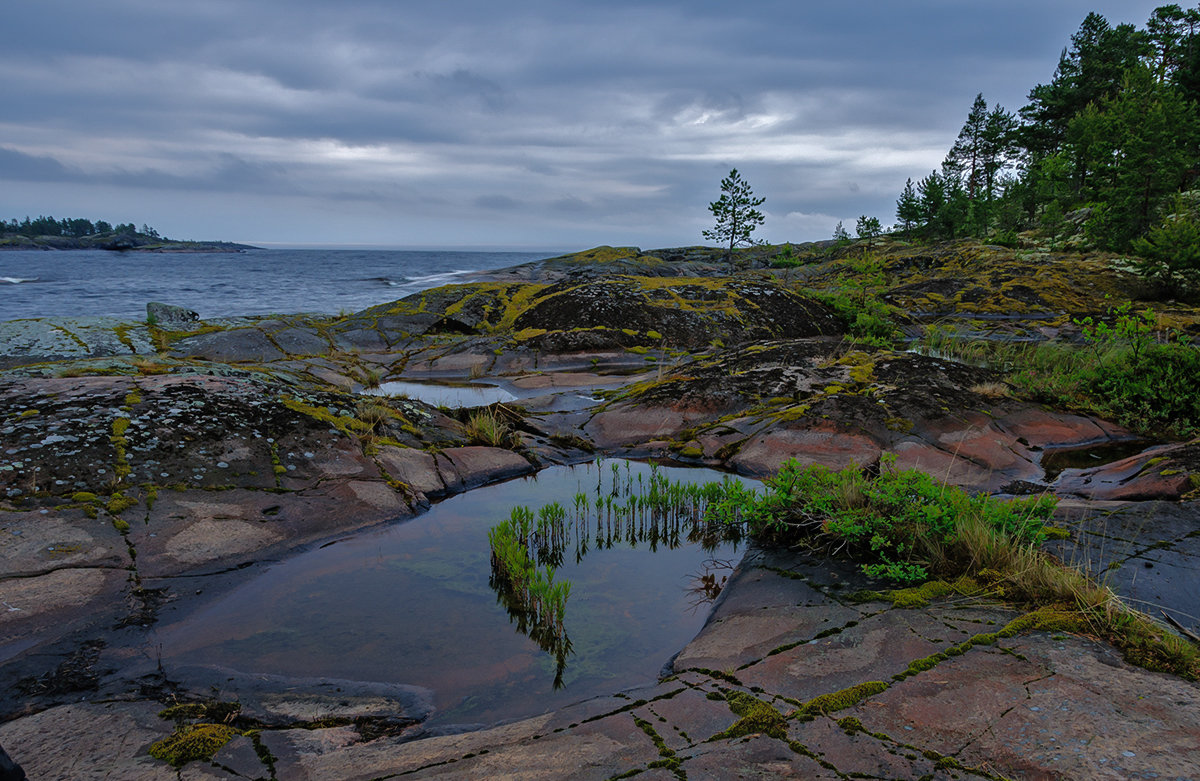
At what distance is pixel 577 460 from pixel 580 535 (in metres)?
2.61

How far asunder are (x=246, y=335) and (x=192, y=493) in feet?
38.5

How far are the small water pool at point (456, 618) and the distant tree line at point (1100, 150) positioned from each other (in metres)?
25.5

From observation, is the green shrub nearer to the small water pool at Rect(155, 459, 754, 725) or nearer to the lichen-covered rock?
the small water pool at Rect(155, 459, 754, 725)

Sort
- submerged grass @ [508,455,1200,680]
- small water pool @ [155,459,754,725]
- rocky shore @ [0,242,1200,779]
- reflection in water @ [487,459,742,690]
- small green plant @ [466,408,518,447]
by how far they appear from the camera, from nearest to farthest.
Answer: rocky shore @ [0,242,1200,779]
submerged grass @ [508,455,1200,680]
small water pool @ [155,459,754,725]
reflection in water @ [487,459,742,690]
small green plant @ [466,408,518,447]

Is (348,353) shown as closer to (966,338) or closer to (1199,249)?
(966,338)

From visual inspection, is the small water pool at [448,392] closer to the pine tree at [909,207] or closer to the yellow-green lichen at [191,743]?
the yellow-green lichen at [191,743]

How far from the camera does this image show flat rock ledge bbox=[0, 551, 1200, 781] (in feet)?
9.01

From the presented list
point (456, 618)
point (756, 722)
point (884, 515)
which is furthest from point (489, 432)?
point (756, 722)

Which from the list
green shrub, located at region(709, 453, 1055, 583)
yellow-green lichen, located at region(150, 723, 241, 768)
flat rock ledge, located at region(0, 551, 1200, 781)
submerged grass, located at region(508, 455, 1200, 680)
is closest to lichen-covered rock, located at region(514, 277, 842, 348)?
submerged grass, located at region(508, 455, 1200, 680)

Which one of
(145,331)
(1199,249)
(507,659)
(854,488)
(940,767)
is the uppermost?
(1199,249)

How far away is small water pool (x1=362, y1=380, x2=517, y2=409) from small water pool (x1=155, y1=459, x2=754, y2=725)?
570 cm

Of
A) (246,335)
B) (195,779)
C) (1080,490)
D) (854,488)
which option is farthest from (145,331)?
(1080,490)

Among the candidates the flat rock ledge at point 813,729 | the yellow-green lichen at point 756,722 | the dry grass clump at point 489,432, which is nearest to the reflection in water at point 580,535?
the flat rock ledge at point 813,729

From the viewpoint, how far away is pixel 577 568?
5871 mm
